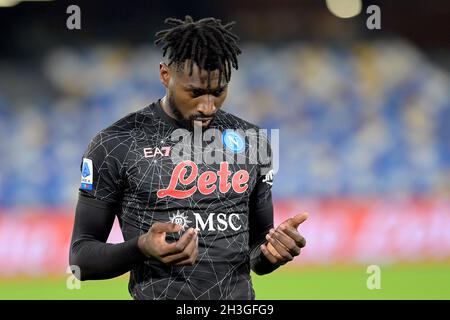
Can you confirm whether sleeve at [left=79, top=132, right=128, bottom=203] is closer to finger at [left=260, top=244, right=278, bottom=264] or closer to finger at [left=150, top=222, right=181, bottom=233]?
finger at [left=150, top=222, right=181, bottom=233]

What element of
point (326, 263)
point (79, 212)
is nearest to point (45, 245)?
point (326, 263)

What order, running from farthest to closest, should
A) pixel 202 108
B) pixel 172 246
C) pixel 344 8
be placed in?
pixel 344 8 → pixel 202 108 → pixel 172 246

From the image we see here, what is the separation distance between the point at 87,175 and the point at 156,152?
1.16 feet

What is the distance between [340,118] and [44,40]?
13.5 feet

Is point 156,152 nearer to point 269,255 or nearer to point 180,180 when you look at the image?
point 180,180

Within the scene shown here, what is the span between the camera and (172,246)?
294cm

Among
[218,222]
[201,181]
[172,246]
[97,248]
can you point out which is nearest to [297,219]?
[218,222]

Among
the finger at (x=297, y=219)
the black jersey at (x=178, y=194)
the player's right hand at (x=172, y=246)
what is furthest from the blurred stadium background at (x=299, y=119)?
the player's right hand at (x=172, y=246)

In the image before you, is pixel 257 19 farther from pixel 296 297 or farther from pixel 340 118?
pixel 296 297

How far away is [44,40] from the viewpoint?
946 centimetres

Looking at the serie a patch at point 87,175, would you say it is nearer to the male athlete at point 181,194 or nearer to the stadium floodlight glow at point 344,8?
the male athlete at point 181,194

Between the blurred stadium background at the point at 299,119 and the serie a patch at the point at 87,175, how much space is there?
5.36 meters

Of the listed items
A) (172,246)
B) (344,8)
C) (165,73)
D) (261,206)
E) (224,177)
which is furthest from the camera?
(344,8)

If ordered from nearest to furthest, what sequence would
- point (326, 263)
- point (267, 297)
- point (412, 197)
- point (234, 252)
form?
point (234, 252)
point (267, 297)
point (326, 263)
point (412, 197)
